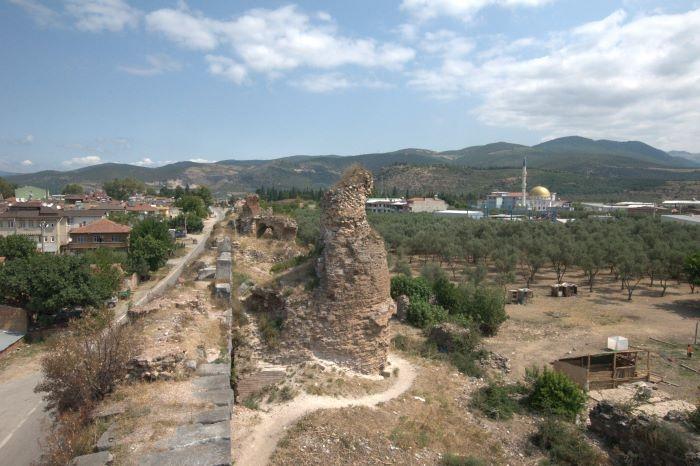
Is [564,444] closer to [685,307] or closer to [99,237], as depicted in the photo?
[685,307]

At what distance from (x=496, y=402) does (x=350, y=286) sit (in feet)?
15.9

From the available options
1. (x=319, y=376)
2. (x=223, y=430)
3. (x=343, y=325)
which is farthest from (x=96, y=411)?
(x=343, y=325)

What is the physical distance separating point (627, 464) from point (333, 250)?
7833 mm

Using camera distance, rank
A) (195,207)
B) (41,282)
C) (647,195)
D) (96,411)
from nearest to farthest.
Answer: (96,411), (41,282), (195,207), (647,195)

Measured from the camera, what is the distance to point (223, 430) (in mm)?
5957

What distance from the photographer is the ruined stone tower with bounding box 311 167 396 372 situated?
10961mm

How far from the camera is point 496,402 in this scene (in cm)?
1150

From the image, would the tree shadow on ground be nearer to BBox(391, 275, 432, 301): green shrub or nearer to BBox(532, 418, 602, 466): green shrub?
BBox(391, 275, 432, 301): green shrub

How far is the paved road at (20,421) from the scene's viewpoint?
35.2 ft

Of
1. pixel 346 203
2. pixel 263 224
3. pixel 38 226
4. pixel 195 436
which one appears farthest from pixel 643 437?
pixel 38 226

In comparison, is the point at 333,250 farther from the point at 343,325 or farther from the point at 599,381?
the point at 599,381

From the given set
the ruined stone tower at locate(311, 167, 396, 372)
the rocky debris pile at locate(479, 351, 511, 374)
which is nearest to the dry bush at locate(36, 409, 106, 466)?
the ruined stone tower at locate(311, 167, 396, 372)

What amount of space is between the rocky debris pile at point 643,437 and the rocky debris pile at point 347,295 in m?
5.51

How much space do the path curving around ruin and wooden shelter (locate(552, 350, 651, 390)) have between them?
6507 mm
